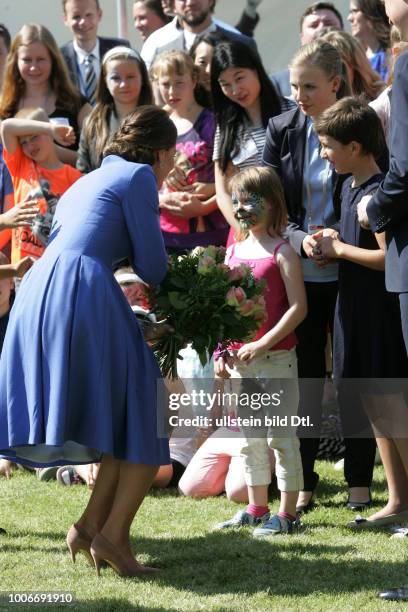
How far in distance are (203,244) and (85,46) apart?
8.43ft

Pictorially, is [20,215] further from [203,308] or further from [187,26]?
[187,26]

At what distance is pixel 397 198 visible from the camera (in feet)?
13.7

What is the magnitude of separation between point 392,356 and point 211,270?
111 cm

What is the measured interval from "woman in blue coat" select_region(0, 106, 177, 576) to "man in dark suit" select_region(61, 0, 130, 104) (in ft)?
13.0

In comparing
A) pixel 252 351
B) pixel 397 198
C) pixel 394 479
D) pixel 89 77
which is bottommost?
pixel 394 479

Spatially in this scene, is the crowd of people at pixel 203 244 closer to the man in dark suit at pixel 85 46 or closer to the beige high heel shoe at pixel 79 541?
the beige high heel shoe at pixel 79 541

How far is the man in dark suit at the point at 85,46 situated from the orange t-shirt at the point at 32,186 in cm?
144

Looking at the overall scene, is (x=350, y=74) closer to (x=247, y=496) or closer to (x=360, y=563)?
(x=247, y=496)

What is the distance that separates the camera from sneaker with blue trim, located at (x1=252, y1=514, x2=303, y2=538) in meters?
5.18

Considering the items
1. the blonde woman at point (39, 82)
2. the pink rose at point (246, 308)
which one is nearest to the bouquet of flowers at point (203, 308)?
the pink rose at point (246, 308)

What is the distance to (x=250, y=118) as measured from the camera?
6586mm

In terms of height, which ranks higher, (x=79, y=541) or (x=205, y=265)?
(x=205, y=265)

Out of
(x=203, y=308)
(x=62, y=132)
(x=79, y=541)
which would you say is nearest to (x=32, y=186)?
(x=62, y=132)

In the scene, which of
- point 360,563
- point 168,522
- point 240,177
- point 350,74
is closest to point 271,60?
point 350,74
